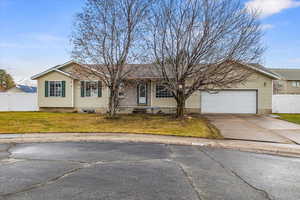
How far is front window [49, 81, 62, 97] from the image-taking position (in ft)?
64.0

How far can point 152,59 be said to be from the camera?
14.0m

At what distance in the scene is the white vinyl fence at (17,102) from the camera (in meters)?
21.3

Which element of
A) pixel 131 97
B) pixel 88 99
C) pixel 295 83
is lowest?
pixel 88 99

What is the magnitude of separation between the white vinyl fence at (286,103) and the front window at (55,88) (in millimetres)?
20492

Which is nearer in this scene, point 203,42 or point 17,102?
point 203,42

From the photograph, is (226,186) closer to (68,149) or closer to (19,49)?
(68,149)

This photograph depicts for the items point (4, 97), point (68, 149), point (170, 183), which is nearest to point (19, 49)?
point (4, 97)

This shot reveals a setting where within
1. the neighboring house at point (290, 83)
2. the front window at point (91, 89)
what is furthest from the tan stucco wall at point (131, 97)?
the neighboring house at point (290, 83)

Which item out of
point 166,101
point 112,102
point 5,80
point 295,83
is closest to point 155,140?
point 112,102

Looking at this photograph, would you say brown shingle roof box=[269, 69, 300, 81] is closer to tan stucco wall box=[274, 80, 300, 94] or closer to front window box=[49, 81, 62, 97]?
tan stucco wall box=[274, 80, 300, 94]

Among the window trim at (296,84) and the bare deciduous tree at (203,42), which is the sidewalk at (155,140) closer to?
the bare deciduous tree at (203,42)

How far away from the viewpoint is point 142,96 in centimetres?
1961

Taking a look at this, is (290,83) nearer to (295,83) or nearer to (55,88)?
(295,83)

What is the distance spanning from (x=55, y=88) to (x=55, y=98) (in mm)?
971
